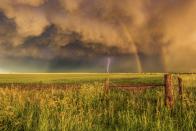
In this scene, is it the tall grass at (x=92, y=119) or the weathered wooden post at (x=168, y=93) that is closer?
the tall grass at (x=92, y=119)

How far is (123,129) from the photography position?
8.48m

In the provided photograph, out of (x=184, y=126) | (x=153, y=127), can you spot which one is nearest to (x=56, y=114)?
(x=153, y=127)

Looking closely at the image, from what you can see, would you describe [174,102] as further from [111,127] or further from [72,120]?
[72,120]

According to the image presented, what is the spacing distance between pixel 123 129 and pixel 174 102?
4445 mm

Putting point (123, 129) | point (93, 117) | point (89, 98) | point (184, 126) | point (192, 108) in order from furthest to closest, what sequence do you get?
point (89, 98) < point (192, 108) < point (93, 117) < point (184, 126) < point (123, 129)

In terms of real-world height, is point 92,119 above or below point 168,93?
below

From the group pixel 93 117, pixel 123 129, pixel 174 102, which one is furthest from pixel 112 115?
pixel 174 102

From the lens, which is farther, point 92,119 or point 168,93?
point 168,93

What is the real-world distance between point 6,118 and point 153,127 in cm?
480

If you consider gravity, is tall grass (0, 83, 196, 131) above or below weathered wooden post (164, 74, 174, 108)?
below


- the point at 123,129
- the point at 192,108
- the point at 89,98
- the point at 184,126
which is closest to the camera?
the point at 123,129

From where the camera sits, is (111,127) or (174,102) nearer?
(111,127)

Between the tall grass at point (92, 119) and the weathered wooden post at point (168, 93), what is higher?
the weathered wooden post at point (168, 93)

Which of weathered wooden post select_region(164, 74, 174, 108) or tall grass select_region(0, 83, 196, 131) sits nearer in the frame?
tall grass select_region(0, 83, 196, 131)
